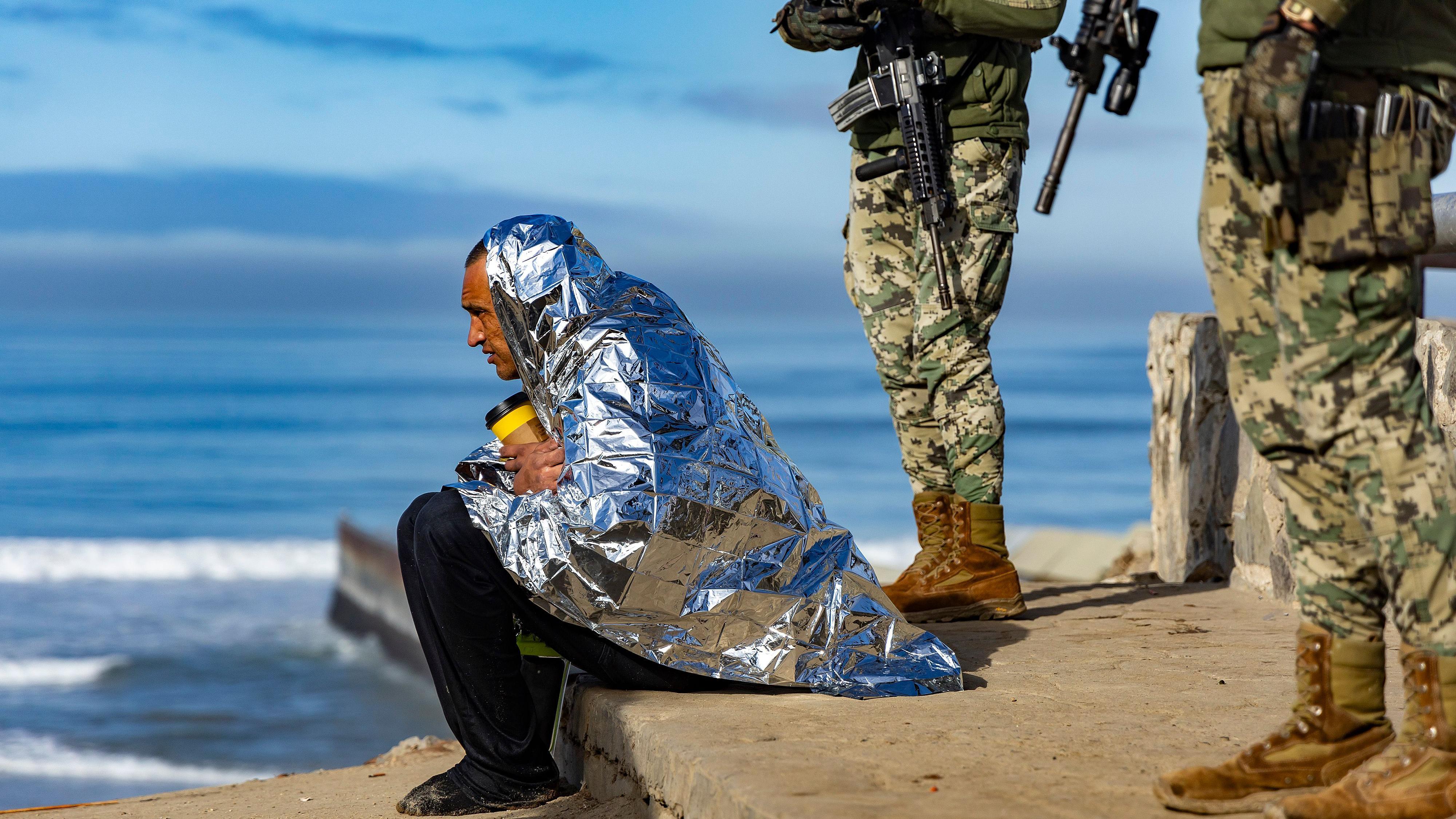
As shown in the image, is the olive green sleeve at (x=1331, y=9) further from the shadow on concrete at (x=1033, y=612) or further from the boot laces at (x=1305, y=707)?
the shadow on concrete at (x=1033, y=612)

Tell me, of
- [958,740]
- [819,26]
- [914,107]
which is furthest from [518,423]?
[819,26]

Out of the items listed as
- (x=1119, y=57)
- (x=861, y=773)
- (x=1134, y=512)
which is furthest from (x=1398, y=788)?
(x=1134, y=512)

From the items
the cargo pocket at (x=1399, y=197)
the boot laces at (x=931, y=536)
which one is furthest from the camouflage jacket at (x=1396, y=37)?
the boot laces at (x=931, y=536)

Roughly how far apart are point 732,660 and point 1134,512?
62.6 ft

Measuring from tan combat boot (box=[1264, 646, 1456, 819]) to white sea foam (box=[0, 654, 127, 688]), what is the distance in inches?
445

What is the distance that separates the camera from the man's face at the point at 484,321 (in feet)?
9.05

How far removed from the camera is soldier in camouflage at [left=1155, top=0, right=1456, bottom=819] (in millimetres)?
1672

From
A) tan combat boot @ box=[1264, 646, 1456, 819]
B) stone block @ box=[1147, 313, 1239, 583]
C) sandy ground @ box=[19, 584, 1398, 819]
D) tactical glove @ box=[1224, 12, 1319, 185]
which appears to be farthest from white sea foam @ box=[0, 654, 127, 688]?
tactical glove @ box=[1224, 12, 1319, 185]

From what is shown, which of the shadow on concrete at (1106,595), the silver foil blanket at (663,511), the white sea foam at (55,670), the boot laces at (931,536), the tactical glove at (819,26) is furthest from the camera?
the white sea foam at (55,670)

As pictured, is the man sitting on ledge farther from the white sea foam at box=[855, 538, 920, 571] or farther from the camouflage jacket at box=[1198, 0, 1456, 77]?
the white sea foam at box=[855, 538, 920, 571]

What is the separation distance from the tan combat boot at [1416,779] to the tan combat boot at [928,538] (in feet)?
6.41

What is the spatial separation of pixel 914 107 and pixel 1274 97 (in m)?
1.93

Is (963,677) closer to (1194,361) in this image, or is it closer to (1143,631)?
(1143,631)

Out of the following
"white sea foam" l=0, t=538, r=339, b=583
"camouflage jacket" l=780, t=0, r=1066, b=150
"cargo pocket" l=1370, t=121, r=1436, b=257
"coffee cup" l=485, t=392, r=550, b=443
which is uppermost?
"camouflage jacket" l=780, t=0, r=1066, b=150
